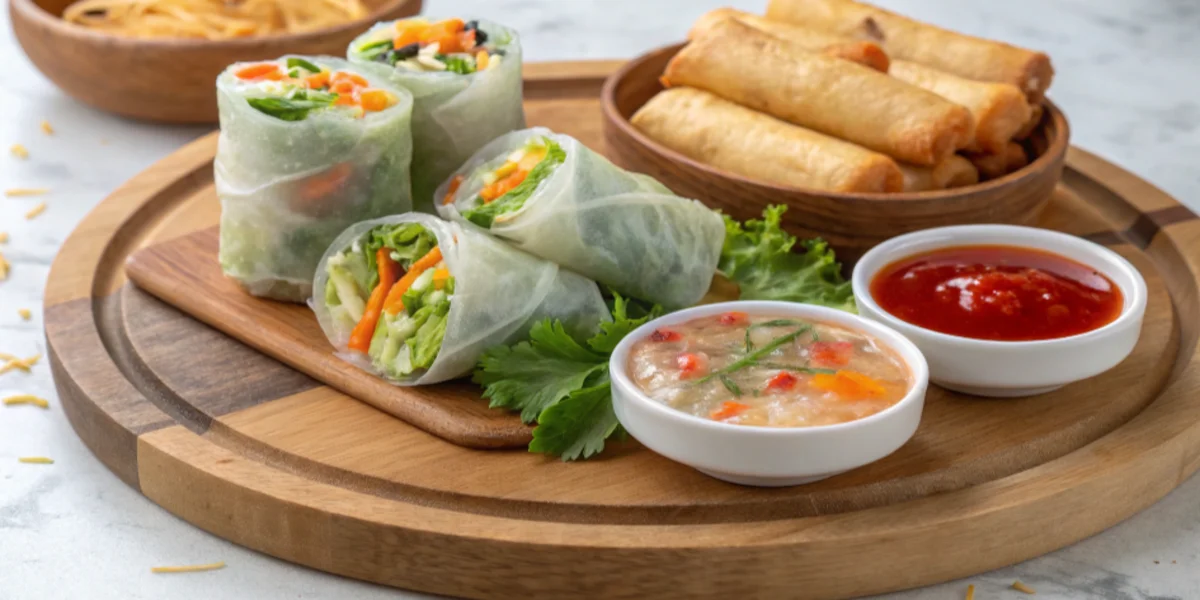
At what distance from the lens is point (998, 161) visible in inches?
181

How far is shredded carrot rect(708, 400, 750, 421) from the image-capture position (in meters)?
3.10

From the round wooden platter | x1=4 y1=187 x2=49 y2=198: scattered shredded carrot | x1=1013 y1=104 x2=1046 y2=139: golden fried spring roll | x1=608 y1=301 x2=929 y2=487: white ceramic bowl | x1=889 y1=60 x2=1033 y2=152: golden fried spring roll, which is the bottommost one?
x1=4 y1=187 x2=49 y2=198: scattered shredded carrot

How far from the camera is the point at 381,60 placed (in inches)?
173

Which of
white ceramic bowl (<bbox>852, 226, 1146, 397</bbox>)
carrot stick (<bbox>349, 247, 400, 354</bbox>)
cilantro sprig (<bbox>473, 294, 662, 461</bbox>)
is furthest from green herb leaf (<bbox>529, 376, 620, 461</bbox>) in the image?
white ceramic bowl (<bbox>852, 226, 1146, 397</bbox>)

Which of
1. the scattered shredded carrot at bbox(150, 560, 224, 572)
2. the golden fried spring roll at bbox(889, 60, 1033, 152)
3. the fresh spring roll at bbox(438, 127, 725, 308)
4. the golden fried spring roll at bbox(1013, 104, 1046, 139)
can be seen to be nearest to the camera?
the scattered shredded carrot at bbox(150, 560, 224, 572)

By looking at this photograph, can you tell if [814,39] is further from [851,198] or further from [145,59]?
[145,59]

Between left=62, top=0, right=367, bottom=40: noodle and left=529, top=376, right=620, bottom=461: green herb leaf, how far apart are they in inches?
114

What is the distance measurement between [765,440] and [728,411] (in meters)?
0.11

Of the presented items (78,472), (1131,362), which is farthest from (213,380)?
(1131,362)

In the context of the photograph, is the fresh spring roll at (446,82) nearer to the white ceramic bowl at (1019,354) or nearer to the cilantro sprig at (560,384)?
the cilantro sprig at (560,384)

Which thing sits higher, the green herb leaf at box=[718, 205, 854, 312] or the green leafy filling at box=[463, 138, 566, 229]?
the green leafy filling at box=[463, 138, 566, 229]

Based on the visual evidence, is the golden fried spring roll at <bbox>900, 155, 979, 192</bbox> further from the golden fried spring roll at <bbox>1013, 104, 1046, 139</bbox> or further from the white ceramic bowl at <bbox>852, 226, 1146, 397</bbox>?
the white ceramic bowl at <bbox>852, 226, 1146, 397</bbox>

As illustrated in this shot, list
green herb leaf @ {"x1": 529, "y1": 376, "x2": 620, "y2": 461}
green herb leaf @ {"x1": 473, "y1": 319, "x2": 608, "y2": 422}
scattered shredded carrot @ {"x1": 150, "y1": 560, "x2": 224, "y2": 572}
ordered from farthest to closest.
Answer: green herb leaf @ {"x1": 473, "y1": 319, "x2": 608, "y2": 422}
green herb leaf @ {"x1": 529, "y1": 376, "x2": 620, "y2": 461}
scattered shredded carrot @ {"x1": 150, "y1": 560, "x2": 224, "y2": 572}

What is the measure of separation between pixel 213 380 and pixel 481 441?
799 mm
